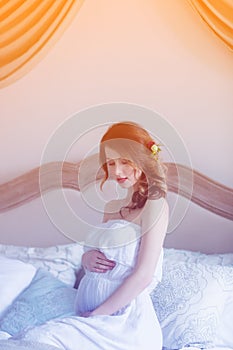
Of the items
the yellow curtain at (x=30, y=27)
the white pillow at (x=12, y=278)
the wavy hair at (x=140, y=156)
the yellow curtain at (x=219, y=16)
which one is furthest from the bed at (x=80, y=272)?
the yellow curtain at (x=219, y=16)

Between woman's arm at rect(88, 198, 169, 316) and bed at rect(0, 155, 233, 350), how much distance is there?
12 cm

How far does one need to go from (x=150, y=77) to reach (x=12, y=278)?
1.16 meters

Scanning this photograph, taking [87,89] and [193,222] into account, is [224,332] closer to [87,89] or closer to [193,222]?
[193,222]

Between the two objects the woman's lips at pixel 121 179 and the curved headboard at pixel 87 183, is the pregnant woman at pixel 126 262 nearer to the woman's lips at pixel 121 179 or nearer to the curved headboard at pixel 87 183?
the woman's lips at pixel 121 179

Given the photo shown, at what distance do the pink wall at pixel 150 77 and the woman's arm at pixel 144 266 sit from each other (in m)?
0.99

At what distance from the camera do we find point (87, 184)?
2.61 m

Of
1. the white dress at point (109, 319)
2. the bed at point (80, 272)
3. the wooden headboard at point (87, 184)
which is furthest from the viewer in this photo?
the wooden headboard at point (87, 184)

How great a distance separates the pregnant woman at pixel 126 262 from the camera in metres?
1.67

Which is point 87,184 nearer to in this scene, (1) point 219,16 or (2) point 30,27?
(2) point 30,27

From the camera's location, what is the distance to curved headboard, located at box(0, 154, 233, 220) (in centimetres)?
265

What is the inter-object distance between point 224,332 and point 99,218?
84cm

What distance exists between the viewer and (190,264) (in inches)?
88.4

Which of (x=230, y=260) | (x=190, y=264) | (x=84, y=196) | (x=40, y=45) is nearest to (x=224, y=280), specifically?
(x=190, y=264)

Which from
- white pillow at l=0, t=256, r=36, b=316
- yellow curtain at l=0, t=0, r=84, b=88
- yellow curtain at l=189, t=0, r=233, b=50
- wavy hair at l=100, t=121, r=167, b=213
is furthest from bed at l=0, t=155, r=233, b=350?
yellow curtain at l=189, t=0, r=233, b=50
